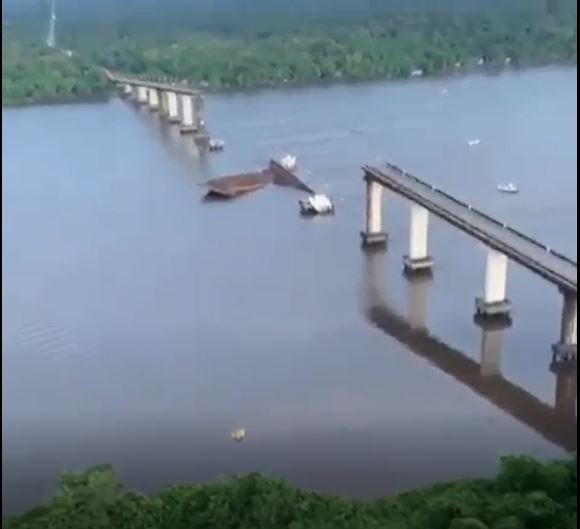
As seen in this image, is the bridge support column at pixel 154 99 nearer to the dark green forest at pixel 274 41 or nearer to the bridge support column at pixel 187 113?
the dark green forest at pixel 274 41

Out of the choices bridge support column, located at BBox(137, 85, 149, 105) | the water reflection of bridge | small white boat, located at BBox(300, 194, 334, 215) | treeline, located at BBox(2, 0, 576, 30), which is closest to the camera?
the water reflection of bridge

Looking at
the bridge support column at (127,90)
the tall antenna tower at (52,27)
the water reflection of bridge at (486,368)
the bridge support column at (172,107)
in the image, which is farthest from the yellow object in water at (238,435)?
the tall antenna tower at (52,27)

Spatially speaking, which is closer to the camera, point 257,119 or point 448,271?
point 448,271

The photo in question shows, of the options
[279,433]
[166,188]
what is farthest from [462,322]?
[166,188]

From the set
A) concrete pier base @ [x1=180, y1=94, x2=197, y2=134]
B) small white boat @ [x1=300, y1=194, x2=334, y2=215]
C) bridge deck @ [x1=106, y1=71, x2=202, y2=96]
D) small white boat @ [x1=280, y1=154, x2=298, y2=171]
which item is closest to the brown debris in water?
small white boat @ [x1=280, y1=154, x2=298, y2=171]

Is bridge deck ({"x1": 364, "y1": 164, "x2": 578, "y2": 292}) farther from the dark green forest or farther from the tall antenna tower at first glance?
the tall antenna tower

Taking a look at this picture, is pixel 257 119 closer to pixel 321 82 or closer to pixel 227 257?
pixel 321 82
